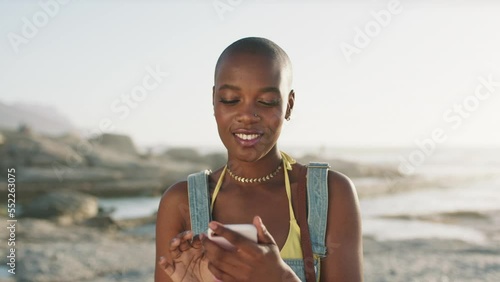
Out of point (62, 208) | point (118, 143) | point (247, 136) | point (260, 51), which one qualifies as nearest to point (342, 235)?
point (247, 136)

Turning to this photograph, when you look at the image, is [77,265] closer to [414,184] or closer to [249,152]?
[249,152]

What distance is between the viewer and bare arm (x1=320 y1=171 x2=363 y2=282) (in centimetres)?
214

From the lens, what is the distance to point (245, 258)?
172cm

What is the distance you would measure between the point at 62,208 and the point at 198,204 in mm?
9703

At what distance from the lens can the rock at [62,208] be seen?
11148mm

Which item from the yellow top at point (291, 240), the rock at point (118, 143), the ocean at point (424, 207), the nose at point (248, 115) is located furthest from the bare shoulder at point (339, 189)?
the rock at point (118, 143)

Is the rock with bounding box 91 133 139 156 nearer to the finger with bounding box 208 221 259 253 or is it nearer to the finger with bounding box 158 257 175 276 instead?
the finger with bounding box 158 257 175 276

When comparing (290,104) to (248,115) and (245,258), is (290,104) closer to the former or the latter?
(248,115)

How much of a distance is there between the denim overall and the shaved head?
0.40 metres

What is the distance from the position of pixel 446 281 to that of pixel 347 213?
5413 millimetres

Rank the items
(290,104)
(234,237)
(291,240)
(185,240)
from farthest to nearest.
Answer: (290,104), (291,240), (185,240), (234,237)

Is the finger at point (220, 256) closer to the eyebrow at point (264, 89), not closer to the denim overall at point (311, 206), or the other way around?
the denim overall at point (311, 206)

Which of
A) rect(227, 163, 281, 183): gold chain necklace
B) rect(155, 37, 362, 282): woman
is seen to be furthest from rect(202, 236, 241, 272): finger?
rect(227, 163, 281, 183): gold chain necklace

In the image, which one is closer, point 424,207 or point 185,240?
point 185,240
